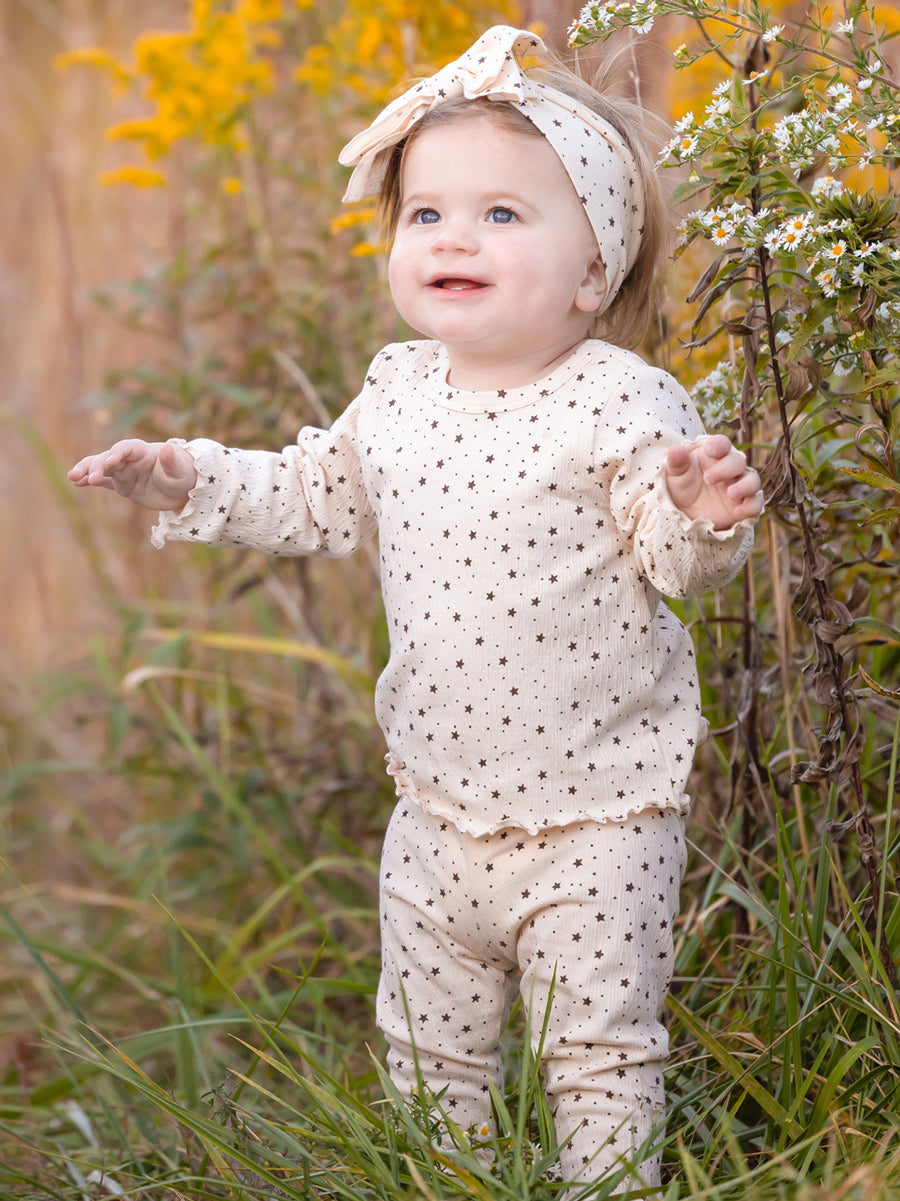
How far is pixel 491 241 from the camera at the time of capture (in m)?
1.24

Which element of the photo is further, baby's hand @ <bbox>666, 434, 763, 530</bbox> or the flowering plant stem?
the flowering plant stem

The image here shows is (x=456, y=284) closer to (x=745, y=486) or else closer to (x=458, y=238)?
(x=458, y=238)

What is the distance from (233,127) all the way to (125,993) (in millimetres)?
1769

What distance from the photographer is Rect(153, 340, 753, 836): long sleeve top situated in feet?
4.08

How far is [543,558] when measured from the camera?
4.11 ft

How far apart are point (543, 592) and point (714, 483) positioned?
215mm

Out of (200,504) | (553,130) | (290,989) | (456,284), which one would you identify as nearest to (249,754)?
(290,989)

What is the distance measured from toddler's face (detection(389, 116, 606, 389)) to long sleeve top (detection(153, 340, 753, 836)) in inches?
3.0

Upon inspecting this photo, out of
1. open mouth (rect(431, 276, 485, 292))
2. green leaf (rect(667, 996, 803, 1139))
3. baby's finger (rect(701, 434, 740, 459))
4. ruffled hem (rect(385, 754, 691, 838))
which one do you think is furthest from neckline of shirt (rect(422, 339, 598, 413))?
green leaf (rect(667, 996, 803, 1139))

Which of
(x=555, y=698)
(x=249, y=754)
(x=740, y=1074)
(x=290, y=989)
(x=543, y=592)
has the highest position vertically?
(x=543, y=592)

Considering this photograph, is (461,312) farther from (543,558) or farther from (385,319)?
(385,319)

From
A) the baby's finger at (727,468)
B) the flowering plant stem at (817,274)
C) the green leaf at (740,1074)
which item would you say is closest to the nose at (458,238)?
the flowering plant stem at (817,274)

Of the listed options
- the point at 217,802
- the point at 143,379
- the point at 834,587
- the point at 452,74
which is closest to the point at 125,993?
the point at 217,802

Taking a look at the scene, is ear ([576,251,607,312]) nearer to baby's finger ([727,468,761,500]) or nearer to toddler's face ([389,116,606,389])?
toddler's face ([389,116,606,389])
